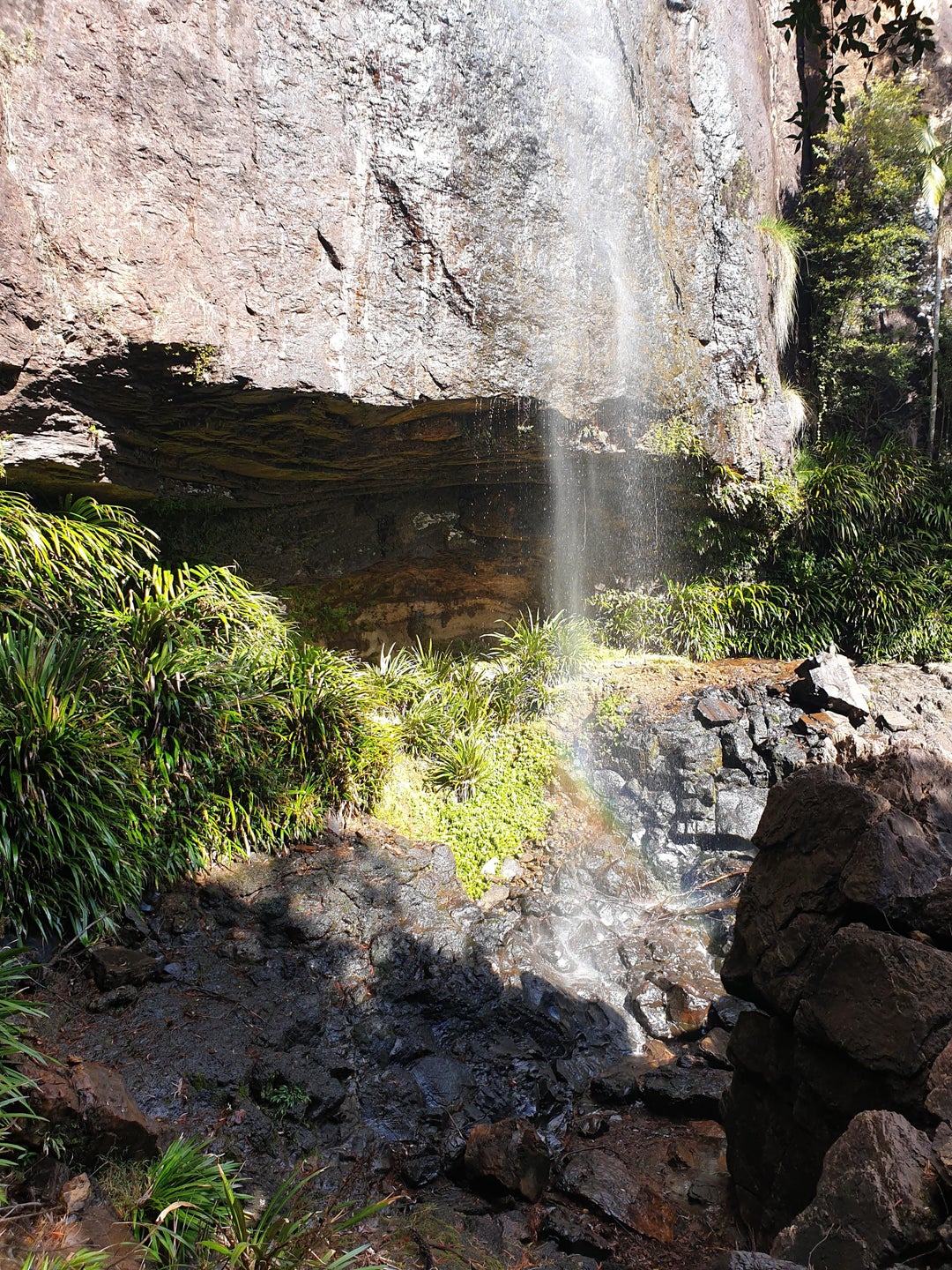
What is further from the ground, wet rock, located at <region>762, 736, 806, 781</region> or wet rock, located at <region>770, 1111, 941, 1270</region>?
wet rock, located at <region>770, 1111, 941, 1270</region>

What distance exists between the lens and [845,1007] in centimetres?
277

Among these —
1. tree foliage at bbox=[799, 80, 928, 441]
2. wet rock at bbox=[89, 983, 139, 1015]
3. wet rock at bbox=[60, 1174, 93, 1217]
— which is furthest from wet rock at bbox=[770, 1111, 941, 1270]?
tree foliage at bbox=[799, 80, 928, 441]

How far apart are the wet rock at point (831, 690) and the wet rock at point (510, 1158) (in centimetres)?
519

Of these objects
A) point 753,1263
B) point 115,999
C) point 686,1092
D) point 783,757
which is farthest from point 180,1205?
point 783,757

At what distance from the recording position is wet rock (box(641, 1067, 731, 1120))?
14.5ft

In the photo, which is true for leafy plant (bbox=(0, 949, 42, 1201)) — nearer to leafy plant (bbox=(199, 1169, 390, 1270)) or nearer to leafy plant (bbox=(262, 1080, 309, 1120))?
leafy plant (bbox=(199, 1169, 390, 1270))

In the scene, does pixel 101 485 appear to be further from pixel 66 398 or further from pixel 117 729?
pixel 117 729

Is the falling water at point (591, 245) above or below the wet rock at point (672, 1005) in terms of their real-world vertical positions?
above

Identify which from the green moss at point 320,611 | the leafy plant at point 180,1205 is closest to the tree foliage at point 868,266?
the green moss at point 320,611

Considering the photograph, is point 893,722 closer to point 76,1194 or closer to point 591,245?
point 591,245

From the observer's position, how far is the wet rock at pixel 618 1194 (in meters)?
3.65

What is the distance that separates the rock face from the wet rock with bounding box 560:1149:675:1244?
44cm

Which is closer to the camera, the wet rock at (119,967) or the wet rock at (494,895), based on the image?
the wet rock at (119,967)

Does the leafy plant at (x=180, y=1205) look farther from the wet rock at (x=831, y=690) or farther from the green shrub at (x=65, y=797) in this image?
the wet rock at (x=831, y=690)
